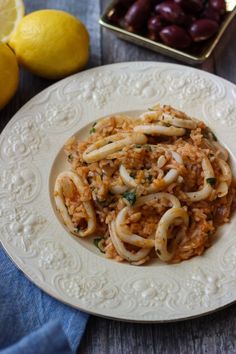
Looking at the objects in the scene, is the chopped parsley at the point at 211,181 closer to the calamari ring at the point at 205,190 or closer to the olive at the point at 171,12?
the calamari ring at the point at 205,190

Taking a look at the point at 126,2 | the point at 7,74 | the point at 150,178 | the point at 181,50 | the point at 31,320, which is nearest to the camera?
the point at 31,320

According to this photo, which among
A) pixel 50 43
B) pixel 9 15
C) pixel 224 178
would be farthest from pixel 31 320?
pixel 9 15

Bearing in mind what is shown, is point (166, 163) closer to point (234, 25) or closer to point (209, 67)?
point (209, 67)

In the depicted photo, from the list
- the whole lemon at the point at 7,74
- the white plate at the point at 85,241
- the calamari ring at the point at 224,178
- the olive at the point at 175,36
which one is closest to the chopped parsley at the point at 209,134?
the white plate at the point at 85,241

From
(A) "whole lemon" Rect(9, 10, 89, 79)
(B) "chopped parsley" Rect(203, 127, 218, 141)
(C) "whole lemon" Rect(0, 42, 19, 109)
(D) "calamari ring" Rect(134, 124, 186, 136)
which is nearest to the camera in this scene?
(D) "calamari ring" Rect(134, 124, 186, 136)

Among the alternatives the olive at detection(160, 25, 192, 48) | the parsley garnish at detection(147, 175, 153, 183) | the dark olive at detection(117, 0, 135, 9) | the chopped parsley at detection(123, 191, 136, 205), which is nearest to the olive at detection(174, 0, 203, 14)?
the olive at detection(160, 25, 192, 48)

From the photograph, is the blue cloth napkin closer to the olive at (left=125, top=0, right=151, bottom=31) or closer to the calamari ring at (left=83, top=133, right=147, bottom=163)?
the calamari ring at (left=83, top=133, right=147, bottom=163)

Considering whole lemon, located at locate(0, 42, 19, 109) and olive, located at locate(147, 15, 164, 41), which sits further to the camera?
olive, located at locate(147, 15, 164, 41)

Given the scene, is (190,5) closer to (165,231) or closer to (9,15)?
(9,15)

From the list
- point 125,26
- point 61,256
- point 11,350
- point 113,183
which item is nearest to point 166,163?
point 113,183
